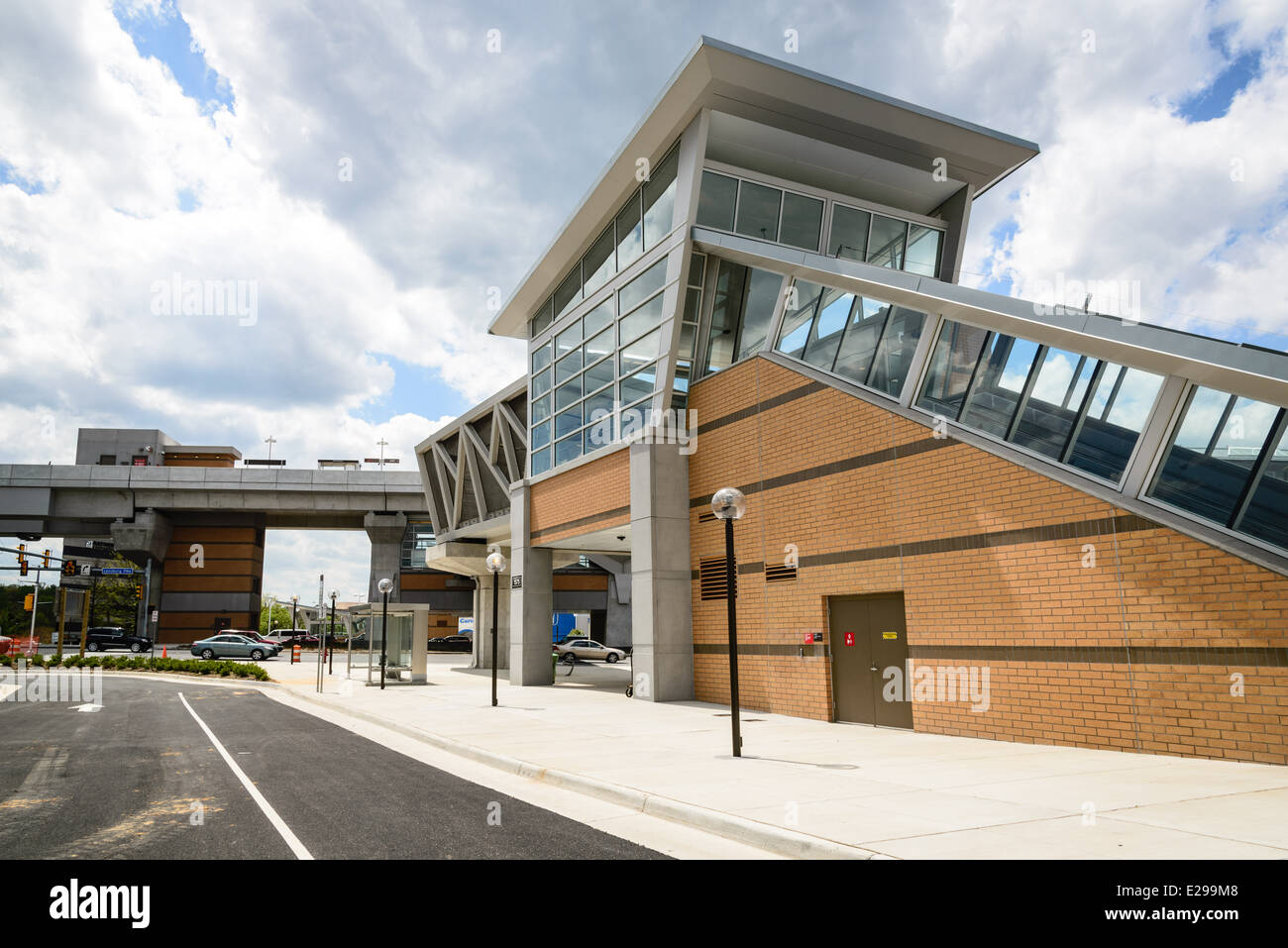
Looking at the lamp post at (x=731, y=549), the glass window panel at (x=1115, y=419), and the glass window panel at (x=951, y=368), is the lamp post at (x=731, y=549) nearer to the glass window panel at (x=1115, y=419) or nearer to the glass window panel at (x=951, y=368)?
the glass window panel at (x=951, y=368)

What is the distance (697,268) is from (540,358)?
9507 millimetres

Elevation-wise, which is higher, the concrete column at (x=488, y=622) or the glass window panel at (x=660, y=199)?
the glass window panel at (x=660, y=199)

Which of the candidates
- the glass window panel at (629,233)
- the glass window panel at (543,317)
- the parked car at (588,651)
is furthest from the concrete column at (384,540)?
the glass window panel at (629,233)

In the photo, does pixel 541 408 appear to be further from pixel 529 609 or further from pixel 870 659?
pixel 870 659

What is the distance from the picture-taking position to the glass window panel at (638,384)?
2006cm

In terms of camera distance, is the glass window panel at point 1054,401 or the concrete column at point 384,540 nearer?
the glass window panel at point 1054,401

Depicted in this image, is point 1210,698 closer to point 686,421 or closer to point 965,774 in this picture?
point 965,774

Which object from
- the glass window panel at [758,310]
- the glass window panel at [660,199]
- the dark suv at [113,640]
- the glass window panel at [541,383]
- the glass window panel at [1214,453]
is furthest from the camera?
the dark suv at [113,640]

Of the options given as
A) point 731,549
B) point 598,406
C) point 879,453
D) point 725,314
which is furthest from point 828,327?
point 598,406

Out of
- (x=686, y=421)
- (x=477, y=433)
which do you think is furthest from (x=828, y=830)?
(x=477, y=433)

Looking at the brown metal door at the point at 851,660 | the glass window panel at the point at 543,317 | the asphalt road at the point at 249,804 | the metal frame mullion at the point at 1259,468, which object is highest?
the glass window panel at the point at 543,317

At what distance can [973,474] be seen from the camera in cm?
1248

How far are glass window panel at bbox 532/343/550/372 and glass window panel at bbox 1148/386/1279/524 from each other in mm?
19666

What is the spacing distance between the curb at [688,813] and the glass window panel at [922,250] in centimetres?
1629
